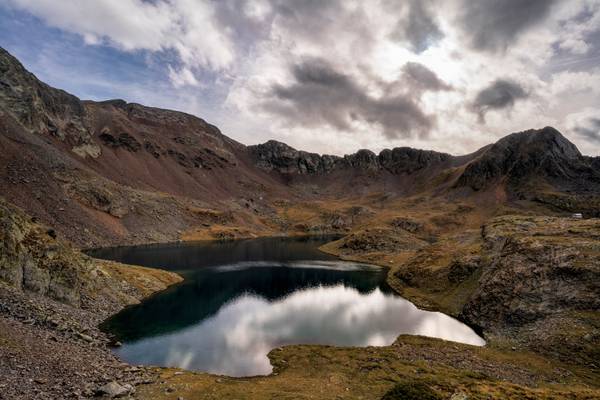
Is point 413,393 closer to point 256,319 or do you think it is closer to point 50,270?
point 256,319

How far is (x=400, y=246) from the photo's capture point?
151 m

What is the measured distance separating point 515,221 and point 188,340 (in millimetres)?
94531

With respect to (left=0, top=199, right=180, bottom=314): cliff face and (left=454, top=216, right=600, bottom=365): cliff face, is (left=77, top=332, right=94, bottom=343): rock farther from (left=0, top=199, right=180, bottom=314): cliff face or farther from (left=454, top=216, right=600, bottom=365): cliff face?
(left=454, top=216, right=600, bottom=365): cliff face

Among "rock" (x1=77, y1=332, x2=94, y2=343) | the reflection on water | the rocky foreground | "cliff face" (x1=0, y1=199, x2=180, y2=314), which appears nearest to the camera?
the rocky foreground

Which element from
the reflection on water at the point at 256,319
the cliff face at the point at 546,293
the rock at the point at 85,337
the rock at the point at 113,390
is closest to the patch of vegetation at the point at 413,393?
the rock at the point at 113,390

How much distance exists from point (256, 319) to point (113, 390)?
37701 millimetres

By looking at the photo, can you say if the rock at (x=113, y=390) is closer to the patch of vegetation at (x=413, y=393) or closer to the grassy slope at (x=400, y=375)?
the grassy slope at (x=400, y=375)

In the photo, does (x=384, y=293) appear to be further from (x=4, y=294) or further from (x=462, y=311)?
(x=4, y=294)

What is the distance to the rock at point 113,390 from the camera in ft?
90.8

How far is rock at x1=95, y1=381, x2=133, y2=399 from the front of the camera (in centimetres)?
2769

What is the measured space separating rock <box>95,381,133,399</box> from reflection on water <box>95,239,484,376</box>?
43.1 feet

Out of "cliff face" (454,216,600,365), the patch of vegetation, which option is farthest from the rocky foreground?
"cliff face" (454,216,600,365)

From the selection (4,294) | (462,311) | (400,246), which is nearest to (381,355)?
(462,311)

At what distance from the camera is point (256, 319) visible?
6475 cm
